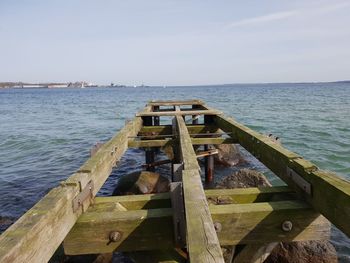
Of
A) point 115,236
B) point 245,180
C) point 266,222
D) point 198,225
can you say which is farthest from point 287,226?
point 245,180

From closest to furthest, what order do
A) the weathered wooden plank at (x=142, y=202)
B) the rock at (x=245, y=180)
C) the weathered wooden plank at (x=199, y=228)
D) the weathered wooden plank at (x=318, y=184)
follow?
the weathered wooden plank at (x=199, y=228), the weathered wooden plank at (x=318, y=184), the weathered wooden plank at (x=142, y=202), the rock at (x=245, y=180)

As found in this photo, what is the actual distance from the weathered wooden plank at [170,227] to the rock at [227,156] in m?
9.34

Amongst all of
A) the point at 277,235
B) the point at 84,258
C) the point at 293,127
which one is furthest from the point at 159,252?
the point at 293,127

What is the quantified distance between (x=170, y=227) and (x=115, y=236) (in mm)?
478

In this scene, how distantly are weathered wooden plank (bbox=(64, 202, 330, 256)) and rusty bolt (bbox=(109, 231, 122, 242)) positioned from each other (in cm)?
2

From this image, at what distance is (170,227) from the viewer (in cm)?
280

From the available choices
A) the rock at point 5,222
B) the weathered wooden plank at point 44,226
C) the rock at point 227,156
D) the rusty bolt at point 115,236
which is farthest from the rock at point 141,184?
the rock at point 227,156

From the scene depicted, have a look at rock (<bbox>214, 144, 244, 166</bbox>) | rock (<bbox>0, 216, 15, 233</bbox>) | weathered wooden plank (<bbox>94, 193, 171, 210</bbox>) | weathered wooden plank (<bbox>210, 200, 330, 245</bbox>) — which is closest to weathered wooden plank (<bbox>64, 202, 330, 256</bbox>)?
weathered wooden plank (<bbox>210, 200, 330, 245</bbox>)

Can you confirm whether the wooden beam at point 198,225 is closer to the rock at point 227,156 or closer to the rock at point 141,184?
the rock at point 141,184

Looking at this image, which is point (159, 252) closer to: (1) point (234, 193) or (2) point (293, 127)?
(1) point (234, 193)

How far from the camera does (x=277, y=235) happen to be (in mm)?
2908

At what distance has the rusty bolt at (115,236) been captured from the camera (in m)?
2.75

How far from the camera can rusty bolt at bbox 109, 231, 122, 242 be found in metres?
2.75

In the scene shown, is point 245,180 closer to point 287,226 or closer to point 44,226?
point 287,226
